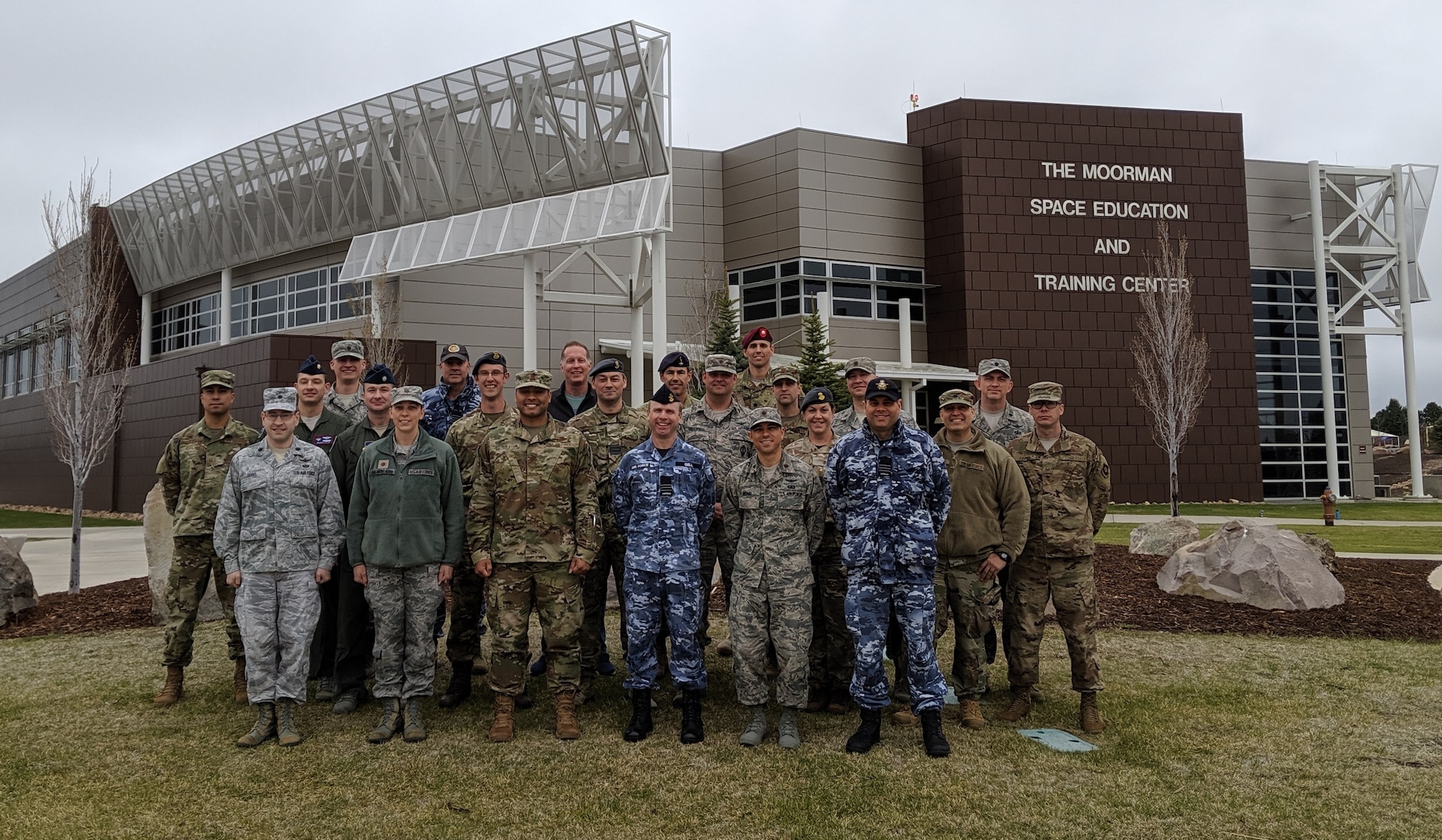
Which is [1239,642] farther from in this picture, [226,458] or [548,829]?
[226,458]

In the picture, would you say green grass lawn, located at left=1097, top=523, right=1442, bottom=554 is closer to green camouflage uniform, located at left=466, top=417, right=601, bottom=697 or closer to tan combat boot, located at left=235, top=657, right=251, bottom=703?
green camouflage uniform, located at left=466, top=417, right=601, bottom=697

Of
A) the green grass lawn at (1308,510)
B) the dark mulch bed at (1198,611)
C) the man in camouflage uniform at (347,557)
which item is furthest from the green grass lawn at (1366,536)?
the man in camouflage uniform at (347,557)

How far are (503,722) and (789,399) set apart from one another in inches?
114

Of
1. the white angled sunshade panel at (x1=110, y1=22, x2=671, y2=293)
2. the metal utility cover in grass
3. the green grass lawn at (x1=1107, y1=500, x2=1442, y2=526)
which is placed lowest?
the green grass lawn at (x1=1107, y1=500, x2=1442, y2=526)

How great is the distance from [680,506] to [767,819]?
191cm

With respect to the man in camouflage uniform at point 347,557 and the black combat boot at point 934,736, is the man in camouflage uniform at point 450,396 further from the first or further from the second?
the black combat boot at point 934,736

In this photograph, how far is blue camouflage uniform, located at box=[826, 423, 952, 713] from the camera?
5.09m

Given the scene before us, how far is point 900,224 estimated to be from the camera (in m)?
27.8

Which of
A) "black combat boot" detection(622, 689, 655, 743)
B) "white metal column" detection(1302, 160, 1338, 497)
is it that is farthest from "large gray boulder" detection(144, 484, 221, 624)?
"white metal column" detection(1302, 160, 1338, 497)

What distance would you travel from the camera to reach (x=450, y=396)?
7004mm

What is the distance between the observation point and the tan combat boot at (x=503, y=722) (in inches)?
207

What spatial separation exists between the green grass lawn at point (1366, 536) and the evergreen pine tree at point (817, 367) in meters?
5.68

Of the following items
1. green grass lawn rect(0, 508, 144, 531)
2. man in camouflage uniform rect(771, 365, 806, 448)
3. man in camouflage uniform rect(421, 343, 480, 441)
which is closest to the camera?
man in camouflage uniform rect(771, 365, 806, 448)

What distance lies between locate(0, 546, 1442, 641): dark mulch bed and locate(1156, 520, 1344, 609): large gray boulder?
4.8 inches
